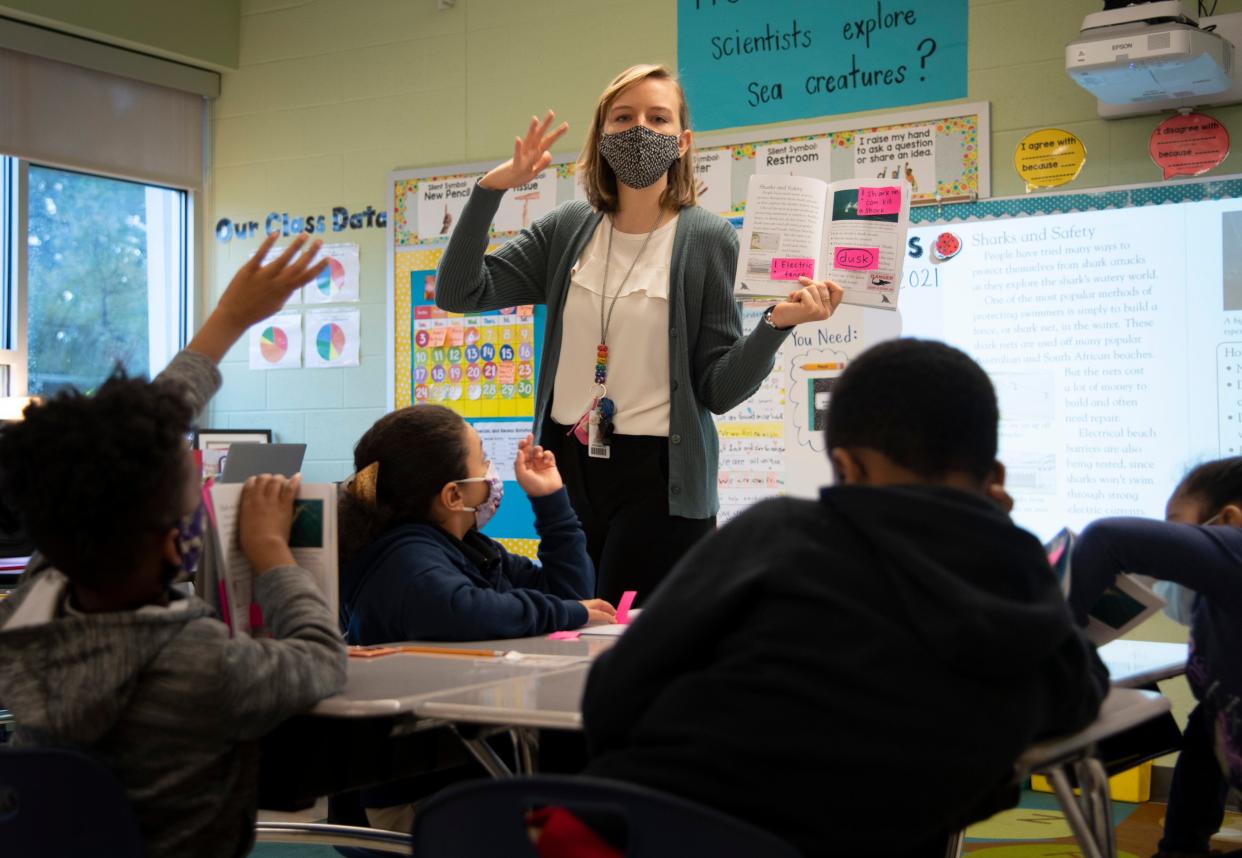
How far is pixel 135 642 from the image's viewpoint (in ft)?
4.38

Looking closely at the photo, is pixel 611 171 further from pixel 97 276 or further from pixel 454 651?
pixel 97 276

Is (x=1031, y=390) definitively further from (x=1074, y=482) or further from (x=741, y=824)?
(x=741, y=824)

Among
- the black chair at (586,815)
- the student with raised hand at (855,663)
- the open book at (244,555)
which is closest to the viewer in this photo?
the black chair at (586,815)

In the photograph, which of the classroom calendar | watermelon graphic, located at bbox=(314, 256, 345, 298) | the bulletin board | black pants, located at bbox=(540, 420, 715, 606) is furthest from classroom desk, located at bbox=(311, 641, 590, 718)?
watermelon graphic, located at bbox=(314, 256, 345, 298)

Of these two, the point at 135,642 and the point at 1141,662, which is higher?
the point at 135,642

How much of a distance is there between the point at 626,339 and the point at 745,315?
208 centimetres

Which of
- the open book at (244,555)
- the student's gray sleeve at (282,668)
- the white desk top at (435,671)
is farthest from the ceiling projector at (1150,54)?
the student's gray sleeve at (282,668)

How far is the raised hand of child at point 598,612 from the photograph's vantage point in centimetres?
223

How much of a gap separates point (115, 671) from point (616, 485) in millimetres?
1263

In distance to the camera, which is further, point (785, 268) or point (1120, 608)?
point (785, 268)

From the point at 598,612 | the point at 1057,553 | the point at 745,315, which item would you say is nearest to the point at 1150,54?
the point at 745,315

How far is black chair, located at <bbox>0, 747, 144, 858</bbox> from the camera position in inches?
49.9

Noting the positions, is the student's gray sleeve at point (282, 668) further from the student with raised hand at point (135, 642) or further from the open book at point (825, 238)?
the open book at point (825, 238)

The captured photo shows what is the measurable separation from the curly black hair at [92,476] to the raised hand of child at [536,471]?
97 centimetres
